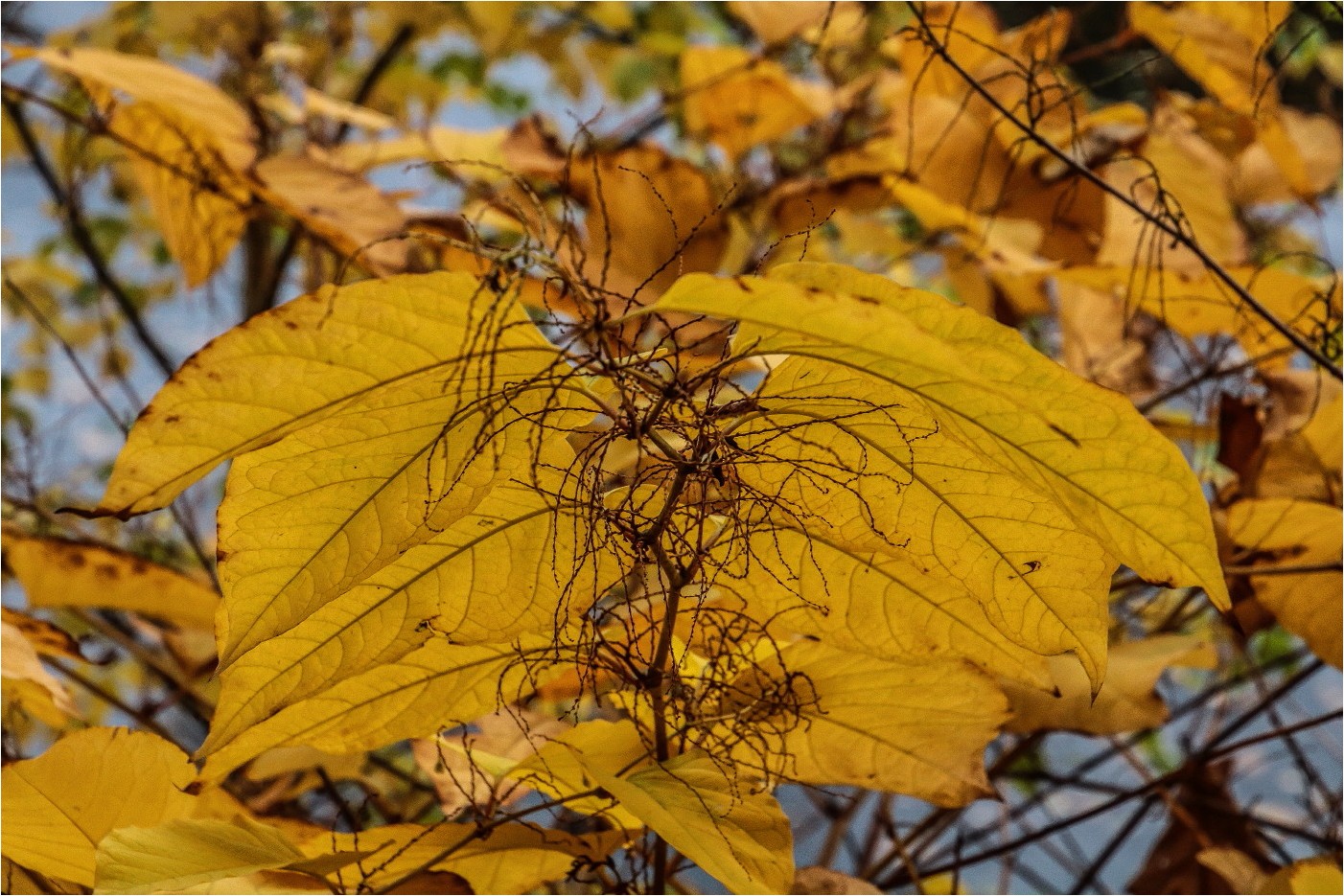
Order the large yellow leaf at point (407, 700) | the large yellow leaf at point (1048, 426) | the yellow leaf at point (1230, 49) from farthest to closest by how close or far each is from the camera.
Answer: the yellow leaf at point (1230, 49)
the large yellow leaf at point (407, 700)
the large yellow leaf at point (1048, 426)

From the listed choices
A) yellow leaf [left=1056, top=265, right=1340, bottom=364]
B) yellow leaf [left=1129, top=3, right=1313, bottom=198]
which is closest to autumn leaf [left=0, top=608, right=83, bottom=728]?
yellow leaf [left=1056, top=265, right=1340, bottom=364]

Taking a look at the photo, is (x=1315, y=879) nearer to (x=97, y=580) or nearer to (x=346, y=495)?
(x=346, y=495)

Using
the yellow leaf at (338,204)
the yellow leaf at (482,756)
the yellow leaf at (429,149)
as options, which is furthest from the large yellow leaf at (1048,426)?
the yellow leaf at (429,149)

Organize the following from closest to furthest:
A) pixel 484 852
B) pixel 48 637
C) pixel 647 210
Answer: pixel 484 852
pixel 48 637
pixel 647 210

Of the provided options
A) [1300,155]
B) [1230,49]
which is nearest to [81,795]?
[1230,49]

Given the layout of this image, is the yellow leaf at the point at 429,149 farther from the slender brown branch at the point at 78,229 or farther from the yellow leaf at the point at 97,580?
the yellow leaf at the point at 97,580

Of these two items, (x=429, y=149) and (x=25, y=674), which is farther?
(x=429, y=149)

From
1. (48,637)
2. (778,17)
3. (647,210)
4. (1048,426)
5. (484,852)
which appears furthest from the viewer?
(778,17)
